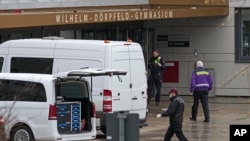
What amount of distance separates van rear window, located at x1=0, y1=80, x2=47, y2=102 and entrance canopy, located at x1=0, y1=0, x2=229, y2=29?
2427 mm

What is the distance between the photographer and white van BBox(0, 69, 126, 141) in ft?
51.6

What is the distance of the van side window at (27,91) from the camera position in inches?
624

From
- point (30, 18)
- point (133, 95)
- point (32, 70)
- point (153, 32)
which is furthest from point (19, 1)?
point (153, 32)

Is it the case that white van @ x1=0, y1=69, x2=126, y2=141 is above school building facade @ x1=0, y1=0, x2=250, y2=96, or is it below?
below

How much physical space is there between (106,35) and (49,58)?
10705 millimetres

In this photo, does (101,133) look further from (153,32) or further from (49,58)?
(153,32)

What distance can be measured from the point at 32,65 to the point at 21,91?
9.37ft

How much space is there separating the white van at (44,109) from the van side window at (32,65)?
1688 mm

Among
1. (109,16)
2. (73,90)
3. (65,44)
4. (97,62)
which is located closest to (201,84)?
(109,16)

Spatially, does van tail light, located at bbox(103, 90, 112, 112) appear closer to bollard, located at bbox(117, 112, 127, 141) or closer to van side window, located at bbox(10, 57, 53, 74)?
van side window, located at bbox(10, 57, 53, 74)

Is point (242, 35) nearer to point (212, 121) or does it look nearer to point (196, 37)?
point (196, 37)

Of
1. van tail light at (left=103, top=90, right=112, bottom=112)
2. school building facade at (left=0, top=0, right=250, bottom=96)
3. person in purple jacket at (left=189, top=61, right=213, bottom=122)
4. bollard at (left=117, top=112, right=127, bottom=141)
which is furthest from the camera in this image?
school building facade at (left=0, top=0, right=250, bottom=96)

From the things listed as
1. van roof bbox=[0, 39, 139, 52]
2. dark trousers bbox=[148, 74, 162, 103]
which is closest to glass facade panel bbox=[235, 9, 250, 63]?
dark trousers bbox=[148, 74, 162, 103]

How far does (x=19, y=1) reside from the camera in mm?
21969
